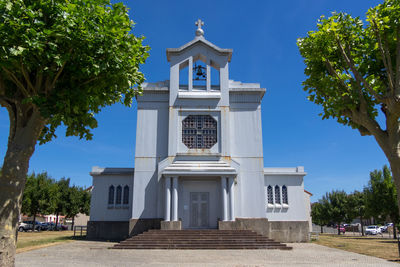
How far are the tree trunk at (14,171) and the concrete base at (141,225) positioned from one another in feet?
47.3

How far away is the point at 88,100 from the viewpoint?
917 cm

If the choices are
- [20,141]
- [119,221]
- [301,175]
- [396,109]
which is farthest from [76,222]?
[396,109]

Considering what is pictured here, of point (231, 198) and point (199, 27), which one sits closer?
point (231, 198)

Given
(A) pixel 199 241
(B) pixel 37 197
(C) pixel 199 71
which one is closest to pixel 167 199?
(A) pixel 199 241

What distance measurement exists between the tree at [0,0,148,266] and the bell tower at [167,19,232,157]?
1326 cm

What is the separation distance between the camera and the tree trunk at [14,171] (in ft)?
25.2

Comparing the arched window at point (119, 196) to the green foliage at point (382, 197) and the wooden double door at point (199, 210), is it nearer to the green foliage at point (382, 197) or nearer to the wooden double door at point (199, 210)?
the wooden double door at point (199, 210)

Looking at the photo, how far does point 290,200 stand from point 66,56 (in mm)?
20236

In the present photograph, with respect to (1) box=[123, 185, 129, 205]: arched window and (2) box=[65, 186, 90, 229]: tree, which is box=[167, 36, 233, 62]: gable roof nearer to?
(1) box=[123, 185, 129, 205]: arched window

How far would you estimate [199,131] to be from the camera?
2359 centimetres

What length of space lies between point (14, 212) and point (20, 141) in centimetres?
188

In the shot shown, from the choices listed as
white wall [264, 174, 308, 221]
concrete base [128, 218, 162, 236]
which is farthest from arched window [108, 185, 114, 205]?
white wall [264, 174, 308, 221]

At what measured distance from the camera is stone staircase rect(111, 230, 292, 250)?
1786 cm

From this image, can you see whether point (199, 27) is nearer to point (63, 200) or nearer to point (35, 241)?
point (35, 241)
